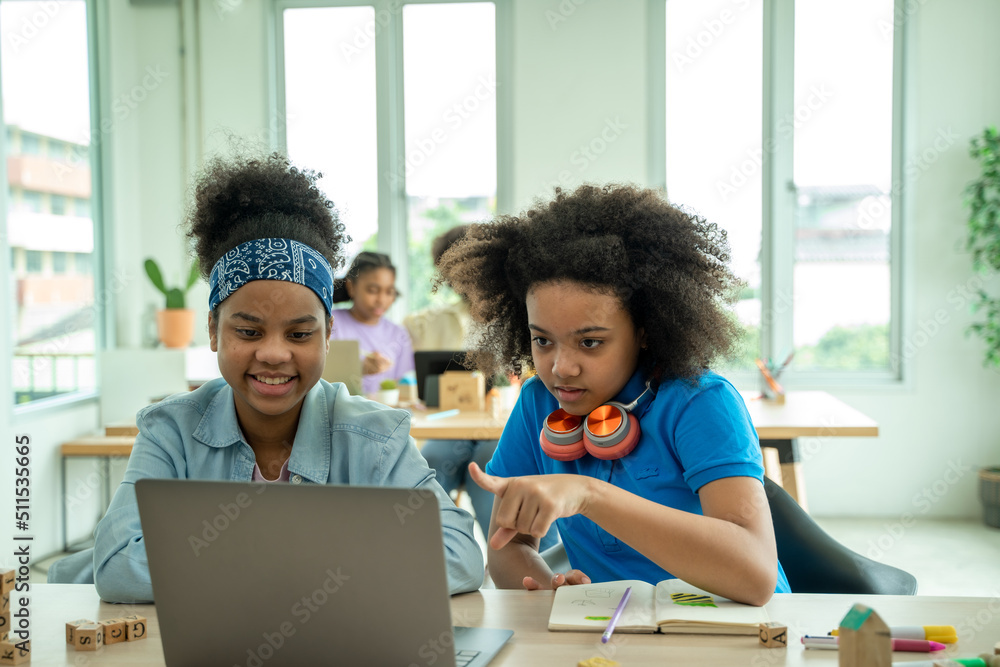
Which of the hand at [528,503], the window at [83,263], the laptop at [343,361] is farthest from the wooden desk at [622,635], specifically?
the window at [83,263]

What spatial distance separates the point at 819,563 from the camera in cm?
157

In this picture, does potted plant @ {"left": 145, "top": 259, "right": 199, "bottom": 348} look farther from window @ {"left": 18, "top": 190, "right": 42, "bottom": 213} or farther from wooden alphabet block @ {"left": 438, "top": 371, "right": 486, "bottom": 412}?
wooden alphabet block @ {"left": 438, "top": 371, "right": 486, "bottom": 412}

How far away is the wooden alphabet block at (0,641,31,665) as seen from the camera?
1002 mm

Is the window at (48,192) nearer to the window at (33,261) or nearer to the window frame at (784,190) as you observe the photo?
the window at (33,261)

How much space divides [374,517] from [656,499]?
2.47 feet

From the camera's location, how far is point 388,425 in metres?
1.41

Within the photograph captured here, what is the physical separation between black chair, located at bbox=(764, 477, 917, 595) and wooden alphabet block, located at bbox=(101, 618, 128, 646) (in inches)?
43.6

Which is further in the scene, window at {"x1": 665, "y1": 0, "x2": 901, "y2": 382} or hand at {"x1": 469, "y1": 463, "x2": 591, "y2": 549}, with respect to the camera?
window at {"x1": 665, "y1": 0, "x2": 901, "y2": 382}

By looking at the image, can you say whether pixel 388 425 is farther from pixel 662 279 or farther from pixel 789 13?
pixel 789 13

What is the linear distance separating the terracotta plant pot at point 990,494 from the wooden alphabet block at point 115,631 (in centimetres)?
472

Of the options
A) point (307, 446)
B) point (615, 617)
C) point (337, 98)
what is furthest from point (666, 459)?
point (337, 98)

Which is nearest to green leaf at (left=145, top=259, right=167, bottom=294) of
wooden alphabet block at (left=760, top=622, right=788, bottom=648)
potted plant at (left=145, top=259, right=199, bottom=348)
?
potted plant at (left=145, top=259, right=199, bottom=348)

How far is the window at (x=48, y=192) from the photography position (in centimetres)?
400

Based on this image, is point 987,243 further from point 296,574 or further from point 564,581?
point 296,574
